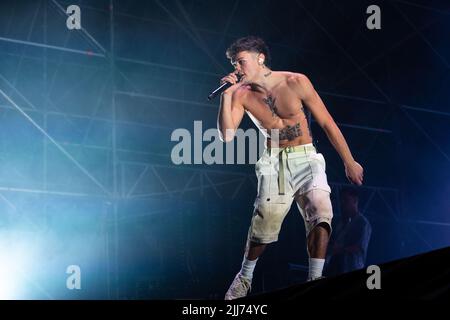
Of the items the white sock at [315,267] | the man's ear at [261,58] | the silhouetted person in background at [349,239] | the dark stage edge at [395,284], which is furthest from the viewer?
the man's ear at [261,58]

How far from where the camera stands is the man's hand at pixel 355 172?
5.72m

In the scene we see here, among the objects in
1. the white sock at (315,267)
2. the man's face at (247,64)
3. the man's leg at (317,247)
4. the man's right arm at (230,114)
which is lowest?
the white sock at (315,267)

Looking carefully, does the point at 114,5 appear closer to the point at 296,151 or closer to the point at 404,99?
the point at 296,151

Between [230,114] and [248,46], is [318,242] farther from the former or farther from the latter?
[248,46]

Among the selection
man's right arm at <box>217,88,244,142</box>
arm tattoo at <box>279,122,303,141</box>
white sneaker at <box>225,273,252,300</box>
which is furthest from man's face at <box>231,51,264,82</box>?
white sneaker at <box>225,273,252,300</box>

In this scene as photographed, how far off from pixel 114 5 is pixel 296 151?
199cm

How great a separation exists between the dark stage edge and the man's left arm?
5.77 feet

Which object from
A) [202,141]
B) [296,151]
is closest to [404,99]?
[296,151]

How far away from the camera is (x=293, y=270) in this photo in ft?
18.5

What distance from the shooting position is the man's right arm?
5.72 meters

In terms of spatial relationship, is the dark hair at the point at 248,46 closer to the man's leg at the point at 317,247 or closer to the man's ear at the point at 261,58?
the man's ear at the point at 261,58

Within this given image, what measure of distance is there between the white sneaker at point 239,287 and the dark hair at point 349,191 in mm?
991

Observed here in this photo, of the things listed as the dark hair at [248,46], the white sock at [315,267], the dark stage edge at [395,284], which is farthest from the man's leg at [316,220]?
the dark stage edge at [395,284]

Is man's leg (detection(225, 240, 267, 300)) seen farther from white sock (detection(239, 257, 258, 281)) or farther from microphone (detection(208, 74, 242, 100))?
microphone (detection(208, 74, 242, 100))
